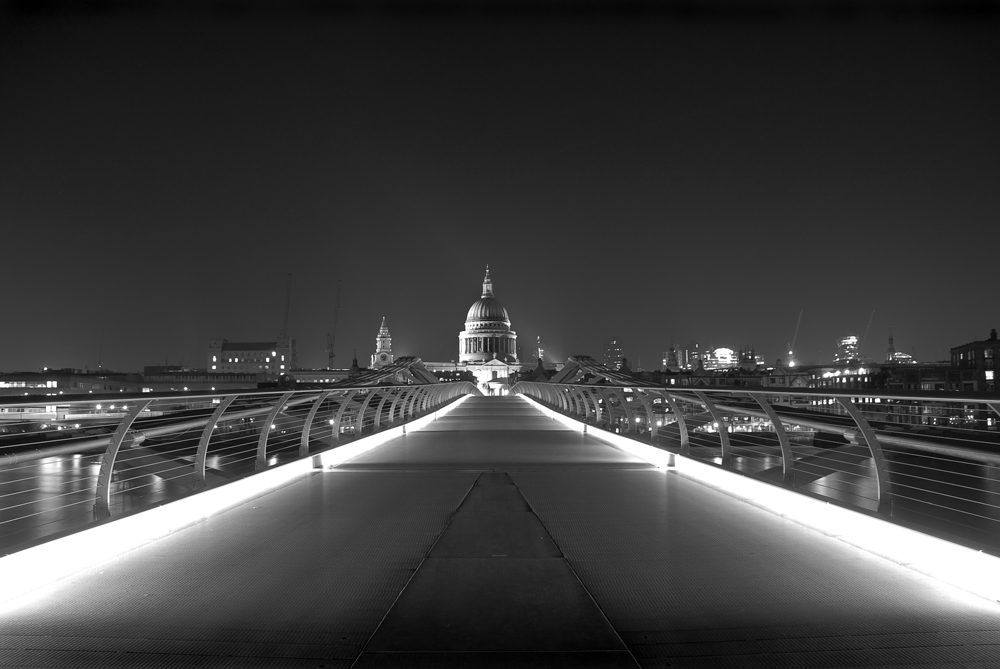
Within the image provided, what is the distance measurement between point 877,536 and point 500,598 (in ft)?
9.39

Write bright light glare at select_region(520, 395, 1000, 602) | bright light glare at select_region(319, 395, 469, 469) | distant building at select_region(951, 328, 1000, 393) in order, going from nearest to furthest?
bright light glare at select_region(520, 395, 1000, 602) < bright light glare at select_region(319, 395, 469, 469) < distant building at select_region(951, 328, 1000, 393)

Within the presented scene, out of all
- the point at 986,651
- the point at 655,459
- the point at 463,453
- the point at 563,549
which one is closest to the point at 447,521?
the point at 563,549

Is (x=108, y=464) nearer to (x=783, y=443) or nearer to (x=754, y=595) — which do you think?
(x=754, y=595)

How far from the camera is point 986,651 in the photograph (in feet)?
10.2

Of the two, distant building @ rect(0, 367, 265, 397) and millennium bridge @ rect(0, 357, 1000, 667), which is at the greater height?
distant building @ rect(0, 367, 265, 397)

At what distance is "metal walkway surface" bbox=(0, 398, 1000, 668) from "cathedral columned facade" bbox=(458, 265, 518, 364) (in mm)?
161557

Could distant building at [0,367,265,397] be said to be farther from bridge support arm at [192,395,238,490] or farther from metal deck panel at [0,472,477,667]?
metal deck panel at [0,472,477,667]

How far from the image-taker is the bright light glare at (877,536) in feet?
12.8

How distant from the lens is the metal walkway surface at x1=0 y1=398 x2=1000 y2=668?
3.13 metres

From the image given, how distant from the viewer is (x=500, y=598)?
12.6 ft

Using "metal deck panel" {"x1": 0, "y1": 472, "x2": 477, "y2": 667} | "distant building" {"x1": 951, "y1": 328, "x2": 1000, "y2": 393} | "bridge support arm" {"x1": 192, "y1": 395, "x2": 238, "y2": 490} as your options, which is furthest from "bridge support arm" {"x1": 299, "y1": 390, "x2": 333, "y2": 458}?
"distant building" {"x1": 951, "y1": 328, "x2": 1000, "y2": 393}

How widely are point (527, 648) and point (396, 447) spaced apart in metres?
9.82

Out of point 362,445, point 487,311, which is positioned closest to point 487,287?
point 487,311

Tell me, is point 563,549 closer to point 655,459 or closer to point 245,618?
point 245,618
